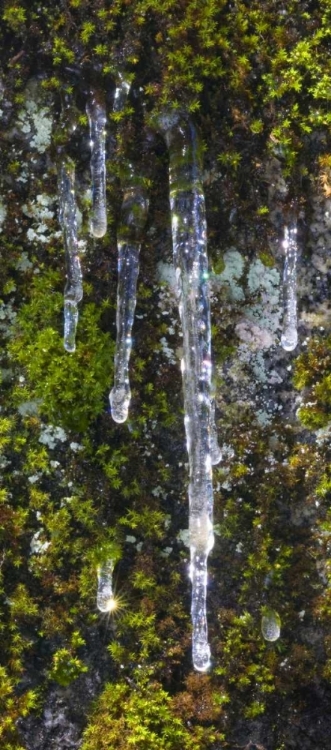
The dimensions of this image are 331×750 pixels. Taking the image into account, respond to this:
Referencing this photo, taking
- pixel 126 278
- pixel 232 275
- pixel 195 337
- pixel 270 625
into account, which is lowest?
pixel 270 625

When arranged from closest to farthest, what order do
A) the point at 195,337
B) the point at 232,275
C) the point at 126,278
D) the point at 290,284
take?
the point at 195,337 < the point at 126,278 < the point at 290,284 < the point at 232,275

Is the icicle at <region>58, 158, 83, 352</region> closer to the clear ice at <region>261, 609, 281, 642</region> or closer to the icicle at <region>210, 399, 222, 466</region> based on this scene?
the icicle at <region>210, 399, 222, 466</region>

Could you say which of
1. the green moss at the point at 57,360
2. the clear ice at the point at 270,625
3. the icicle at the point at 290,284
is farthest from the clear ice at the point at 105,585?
the icicle at the point at 290,284

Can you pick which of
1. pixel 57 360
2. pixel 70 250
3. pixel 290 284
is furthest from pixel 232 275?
pixel 57 360

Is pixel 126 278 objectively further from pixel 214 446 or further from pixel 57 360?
pixel 214 446

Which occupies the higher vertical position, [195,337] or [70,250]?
[70,250]

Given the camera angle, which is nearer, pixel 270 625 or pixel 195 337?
pixel 195 337

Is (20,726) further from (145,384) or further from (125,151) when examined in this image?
(125,151)

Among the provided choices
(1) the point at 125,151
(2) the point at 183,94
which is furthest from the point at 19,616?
(2) the point at 183,94
